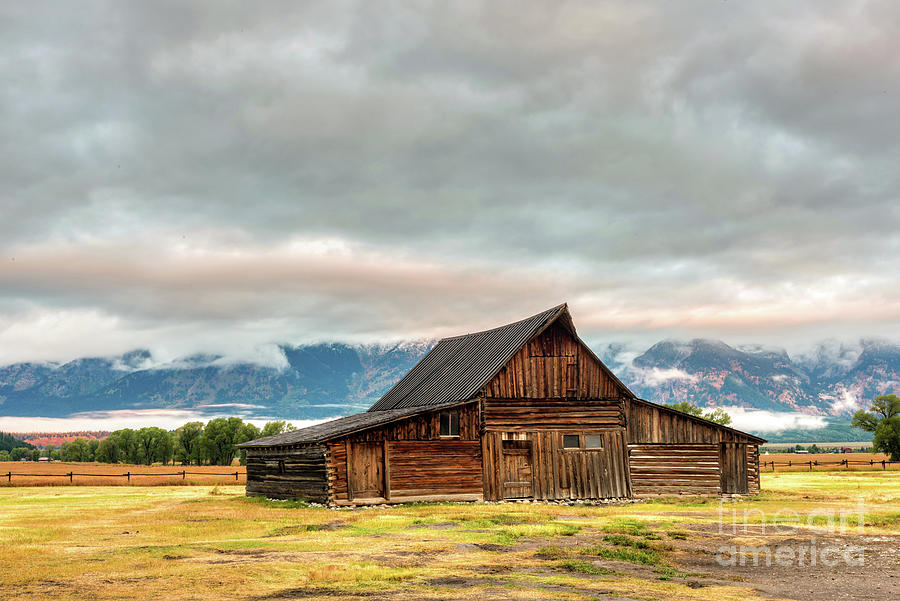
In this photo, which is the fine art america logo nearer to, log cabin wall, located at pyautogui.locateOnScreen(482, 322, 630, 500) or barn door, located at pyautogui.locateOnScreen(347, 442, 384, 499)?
log cabin wall, located at pyautogui.locateOnScreen(482, 322, 630, 500)

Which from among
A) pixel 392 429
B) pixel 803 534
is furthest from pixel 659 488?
pixel 803 534

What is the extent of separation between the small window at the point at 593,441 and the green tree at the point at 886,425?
65744mm

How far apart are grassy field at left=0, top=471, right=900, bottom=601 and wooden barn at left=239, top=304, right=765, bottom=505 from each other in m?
2.46

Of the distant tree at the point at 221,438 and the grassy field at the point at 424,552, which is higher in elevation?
the grassy field at the point at 424,552

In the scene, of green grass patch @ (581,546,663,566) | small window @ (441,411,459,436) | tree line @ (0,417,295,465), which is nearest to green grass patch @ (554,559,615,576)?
green grass patch @ (581,546,663,566)

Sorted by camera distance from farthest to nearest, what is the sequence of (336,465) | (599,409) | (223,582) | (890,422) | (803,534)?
(890,422) → (599,409) → (336,465) → (803,534) → (223,582)

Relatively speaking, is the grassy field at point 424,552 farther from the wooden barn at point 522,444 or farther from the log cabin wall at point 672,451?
the log cabin wall at point 672,451

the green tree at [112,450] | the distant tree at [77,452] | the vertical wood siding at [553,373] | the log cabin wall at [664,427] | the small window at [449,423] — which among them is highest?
the vertical wood siding at [553,373]

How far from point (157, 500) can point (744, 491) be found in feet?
105

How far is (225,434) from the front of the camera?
5413 inches

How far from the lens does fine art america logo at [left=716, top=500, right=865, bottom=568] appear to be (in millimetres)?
20141

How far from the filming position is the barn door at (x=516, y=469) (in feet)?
132

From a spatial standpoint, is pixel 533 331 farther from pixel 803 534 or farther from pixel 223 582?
pixel 223 582

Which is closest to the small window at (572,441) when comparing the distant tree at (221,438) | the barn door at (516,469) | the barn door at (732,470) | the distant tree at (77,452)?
the barn door at (516,469)
